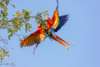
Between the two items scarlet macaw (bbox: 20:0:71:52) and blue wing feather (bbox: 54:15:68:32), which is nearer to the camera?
scarlet macaw (bbox: 20:0:71:52)

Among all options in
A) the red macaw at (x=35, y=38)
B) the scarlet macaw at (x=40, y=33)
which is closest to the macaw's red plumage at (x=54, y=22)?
the scarlet macaw at (x=40, y=33)

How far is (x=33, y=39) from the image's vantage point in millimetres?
12672

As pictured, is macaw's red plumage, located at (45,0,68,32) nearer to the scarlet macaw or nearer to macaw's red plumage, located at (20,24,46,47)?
the scarlet macaw

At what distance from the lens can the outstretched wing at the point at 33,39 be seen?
12.5 meters

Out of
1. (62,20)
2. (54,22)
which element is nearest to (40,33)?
(54,22)

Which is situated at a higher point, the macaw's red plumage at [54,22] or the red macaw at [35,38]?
the macaw's red plumage at [54,22]

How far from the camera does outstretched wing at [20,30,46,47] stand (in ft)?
41.1

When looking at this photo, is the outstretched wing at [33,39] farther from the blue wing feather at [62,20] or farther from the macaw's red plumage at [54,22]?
the blue wing feather at [62,20]

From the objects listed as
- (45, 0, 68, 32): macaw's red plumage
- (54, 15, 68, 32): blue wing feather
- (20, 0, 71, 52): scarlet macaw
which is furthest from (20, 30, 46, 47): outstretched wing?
Result: (54, 15, 68, 32): blue wing feather

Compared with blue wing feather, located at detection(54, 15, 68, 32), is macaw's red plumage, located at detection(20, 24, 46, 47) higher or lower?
lower

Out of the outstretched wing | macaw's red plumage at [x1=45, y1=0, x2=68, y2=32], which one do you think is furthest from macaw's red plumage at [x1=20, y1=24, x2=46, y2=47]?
macaw's red plumage at [x1=45, y1=0, x2=68, y2=32]

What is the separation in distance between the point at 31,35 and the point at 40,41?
0.38 metres

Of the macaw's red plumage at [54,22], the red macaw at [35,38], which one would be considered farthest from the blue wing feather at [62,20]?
the red macaw at [35,38]

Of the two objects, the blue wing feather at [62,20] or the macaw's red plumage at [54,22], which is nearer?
the macaw's red plumage at [54,22]
